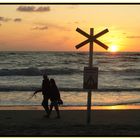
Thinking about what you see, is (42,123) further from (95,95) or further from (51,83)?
(95,95)

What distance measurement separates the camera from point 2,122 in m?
14.8

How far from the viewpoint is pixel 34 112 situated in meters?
18.2

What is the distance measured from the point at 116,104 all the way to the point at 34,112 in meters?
5.63

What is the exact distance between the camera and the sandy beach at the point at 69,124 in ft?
39.2

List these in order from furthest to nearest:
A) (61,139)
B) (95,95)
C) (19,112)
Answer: (95,95) < (19,112) < (61,139)

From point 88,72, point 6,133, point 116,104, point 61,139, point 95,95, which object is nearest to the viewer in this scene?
point 61,139

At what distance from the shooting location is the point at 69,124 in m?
14.1

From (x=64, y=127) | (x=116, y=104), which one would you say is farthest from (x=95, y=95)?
(x=64, y=127)

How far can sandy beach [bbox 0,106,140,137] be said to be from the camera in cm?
1194

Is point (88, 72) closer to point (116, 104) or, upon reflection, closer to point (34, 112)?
point (34, 112)

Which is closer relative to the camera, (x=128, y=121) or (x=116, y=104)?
(x=128, y=121)
